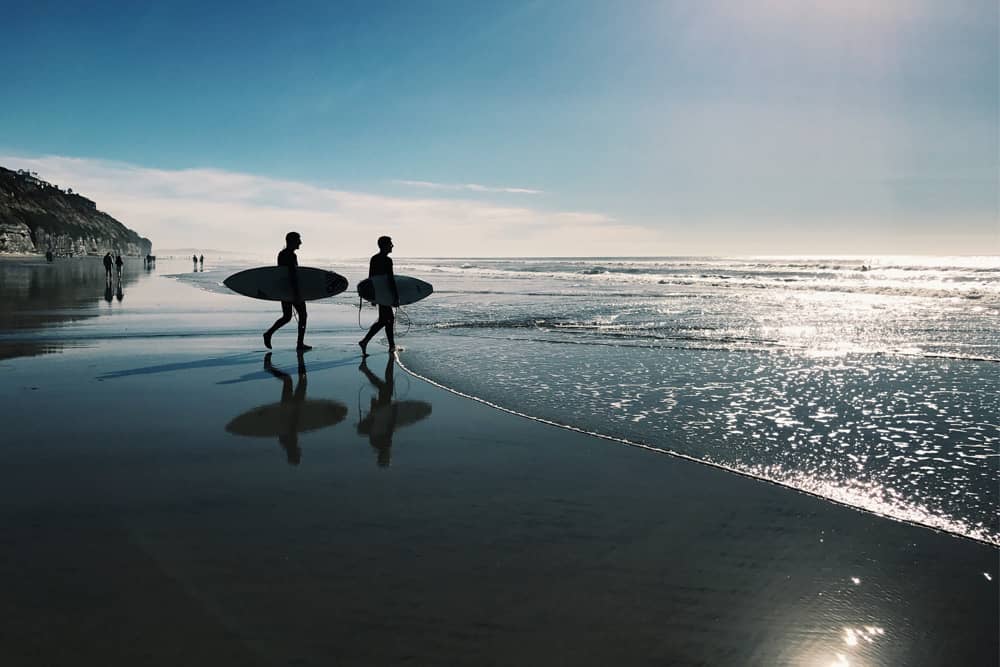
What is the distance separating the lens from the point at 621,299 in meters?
26.5

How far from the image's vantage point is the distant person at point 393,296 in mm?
10880

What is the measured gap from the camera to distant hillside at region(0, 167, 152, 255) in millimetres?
91688

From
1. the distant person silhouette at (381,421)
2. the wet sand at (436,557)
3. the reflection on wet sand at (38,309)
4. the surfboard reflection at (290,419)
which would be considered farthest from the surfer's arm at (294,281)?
the wet sand at (436,557)

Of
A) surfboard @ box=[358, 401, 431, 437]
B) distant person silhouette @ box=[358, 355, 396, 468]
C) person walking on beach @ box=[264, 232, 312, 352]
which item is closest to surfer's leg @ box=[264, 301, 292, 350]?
person walking on beach @ box=[264, 232, 312, 352]

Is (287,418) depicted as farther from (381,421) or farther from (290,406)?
(381,421)

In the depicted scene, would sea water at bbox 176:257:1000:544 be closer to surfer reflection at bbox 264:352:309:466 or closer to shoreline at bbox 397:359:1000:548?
shoreline at bbox 397:359:1000:548

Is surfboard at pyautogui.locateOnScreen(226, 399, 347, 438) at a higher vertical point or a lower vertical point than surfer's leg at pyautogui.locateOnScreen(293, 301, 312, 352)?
lower

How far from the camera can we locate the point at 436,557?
3.41 meters

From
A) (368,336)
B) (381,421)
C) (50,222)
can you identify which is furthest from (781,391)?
(50,222)

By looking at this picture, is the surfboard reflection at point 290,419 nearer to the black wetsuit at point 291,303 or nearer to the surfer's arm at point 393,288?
the black wetsuit at point 291,303

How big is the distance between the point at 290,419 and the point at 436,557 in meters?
3.57

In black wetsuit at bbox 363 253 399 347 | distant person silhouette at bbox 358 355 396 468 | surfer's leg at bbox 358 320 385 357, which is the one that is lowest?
distant person silhouette at bbox 358 355 396 468

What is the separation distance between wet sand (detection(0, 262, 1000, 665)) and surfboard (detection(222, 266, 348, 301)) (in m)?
5.93

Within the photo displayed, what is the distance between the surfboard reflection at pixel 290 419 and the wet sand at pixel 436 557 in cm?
6
